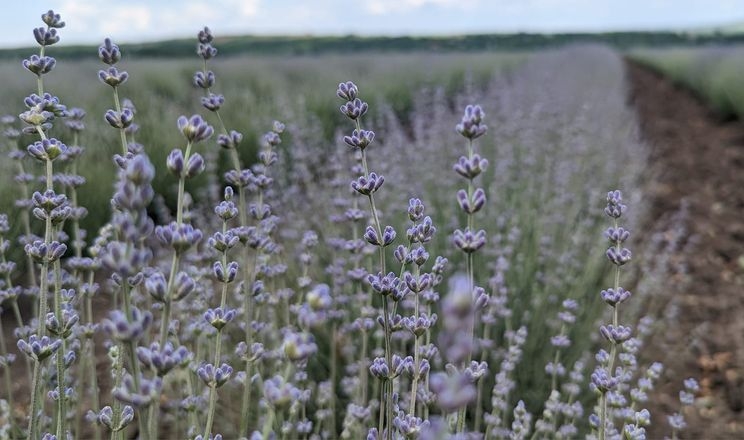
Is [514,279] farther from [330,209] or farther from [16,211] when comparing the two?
[16,211]

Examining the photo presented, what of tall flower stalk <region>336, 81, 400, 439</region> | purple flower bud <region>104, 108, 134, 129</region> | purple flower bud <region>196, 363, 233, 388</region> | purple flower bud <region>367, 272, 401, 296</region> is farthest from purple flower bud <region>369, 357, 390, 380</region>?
purple flower bud <region>104, 108, 134, 129</region>

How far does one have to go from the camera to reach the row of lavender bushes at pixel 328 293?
0.82 meters

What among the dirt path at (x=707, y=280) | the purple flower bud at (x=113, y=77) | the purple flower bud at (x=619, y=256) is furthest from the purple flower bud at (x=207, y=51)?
the dirt path at (x=707, y=280)

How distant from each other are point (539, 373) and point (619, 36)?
68473mm

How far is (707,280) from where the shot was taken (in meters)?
4.94

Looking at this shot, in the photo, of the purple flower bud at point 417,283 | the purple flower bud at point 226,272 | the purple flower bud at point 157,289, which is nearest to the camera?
the purple flower bud at point 157,289

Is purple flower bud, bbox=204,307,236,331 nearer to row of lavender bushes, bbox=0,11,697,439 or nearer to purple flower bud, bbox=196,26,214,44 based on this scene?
row of lavender bushes, bbox=0,11,697,439

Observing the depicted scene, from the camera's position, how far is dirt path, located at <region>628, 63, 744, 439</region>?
11.1 feet

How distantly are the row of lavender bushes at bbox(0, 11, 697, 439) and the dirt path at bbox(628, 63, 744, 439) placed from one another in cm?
30

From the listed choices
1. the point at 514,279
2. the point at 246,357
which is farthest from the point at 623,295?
the point at 514,279

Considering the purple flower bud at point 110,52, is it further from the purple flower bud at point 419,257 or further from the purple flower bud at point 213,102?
the purple flower bud at point 419,257

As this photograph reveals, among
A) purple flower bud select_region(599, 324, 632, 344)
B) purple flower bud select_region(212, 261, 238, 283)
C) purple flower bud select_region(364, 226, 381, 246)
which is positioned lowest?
purple flower bud select_region(599, 324, 632, 344)

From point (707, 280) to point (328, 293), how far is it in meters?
4.32

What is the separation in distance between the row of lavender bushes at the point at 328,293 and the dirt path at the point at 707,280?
303 mm
